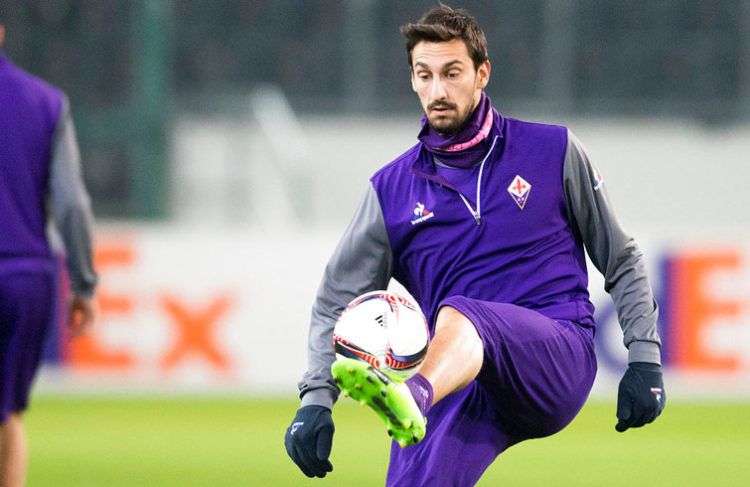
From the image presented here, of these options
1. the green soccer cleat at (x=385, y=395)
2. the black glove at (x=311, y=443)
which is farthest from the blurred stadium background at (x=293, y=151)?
the green soccer cleat at (x=385, y=395)

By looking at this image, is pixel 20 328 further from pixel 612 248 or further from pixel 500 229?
pixel 612 248

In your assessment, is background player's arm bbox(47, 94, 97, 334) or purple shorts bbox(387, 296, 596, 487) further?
background player's arm bbox(47, 94, 97, 334)

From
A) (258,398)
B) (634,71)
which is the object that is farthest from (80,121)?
(634,71)

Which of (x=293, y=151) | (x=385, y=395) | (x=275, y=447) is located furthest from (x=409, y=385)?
(x=293, y=151)

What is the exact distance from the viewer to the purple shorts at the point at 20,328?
20.6ft

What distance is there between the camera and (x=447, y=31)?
5324 millimetres

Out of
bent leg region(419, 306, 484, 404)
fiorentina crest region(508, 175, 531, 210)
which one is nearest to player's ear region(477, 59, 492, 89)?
fiorentina crest region(508, 175, 531, 210)

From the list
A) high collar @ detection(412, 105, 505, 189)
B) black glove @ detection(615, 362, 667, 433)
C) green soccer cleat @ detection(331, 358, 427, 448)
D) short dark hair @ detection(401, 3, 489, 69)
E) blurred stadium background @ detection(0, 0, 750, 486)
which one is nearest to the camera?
green soccer cleat @ detection(331, 358, 427, 448)

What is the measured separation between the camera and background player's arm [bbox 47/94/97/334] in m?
6.29

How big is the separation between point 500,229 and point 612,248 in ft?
1.28

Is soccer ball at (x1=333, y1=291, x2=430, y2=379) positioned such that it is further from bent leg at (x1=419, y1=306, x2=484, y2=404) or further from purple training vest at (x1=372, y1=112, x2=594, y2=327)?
purple training vest at (x1=372, y1=112, x2=594, y2=327)

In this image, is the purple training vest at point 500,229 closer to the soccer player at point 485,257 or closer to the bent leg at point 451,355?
the soccer player at point 485,257

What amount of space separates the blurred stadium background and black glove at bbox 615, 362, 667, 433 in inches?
348

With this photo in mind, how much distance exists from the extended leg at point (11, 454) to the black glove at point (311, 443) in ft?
5.56
